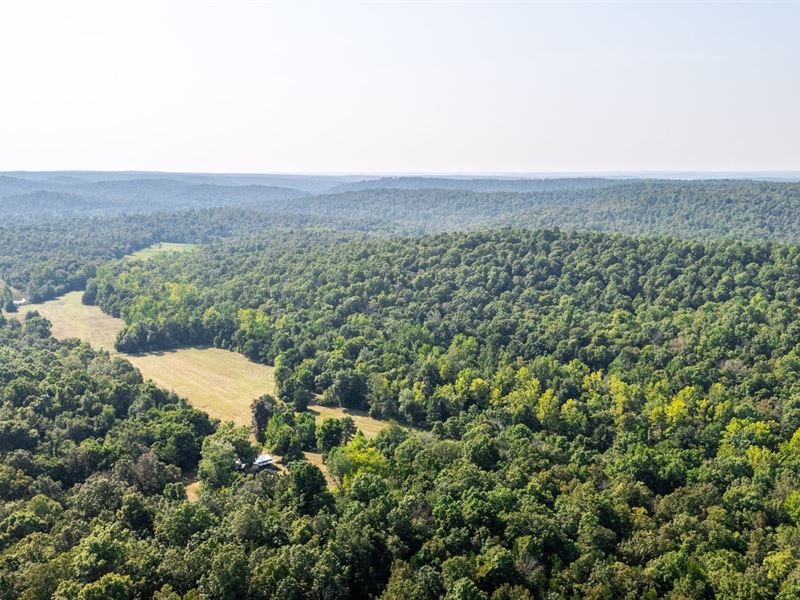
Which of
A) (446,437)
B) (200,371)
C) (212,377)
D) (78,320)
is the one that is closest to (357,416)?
(446,437)

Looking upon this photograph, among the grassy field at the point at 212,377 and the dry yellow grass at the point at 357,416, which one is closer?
the dry yellow grass at the point at 357,416

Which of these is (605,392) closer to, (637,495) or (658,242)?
(637,495)

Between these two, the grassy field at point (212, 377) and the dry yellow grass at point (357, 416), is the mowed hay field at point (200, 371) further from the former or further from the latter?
the dry yellow grass at point (357, 416)

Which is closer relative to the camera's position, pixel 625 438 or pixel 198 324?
pixel 625 438

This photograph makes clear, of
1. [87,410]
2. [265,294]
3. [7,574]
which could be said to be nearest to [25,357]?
[87,410]

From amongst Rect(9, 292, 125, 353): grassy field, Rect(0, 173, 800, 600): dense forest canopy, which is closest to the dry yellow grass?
Rect(0, 173, 800, 600): dense forest canopy

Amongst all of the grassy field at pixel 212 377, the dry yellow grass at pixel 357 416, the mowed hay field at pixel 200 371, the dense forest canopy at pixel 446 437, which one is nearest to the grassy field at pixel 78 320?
the mowed hay field at pixel 200 371
